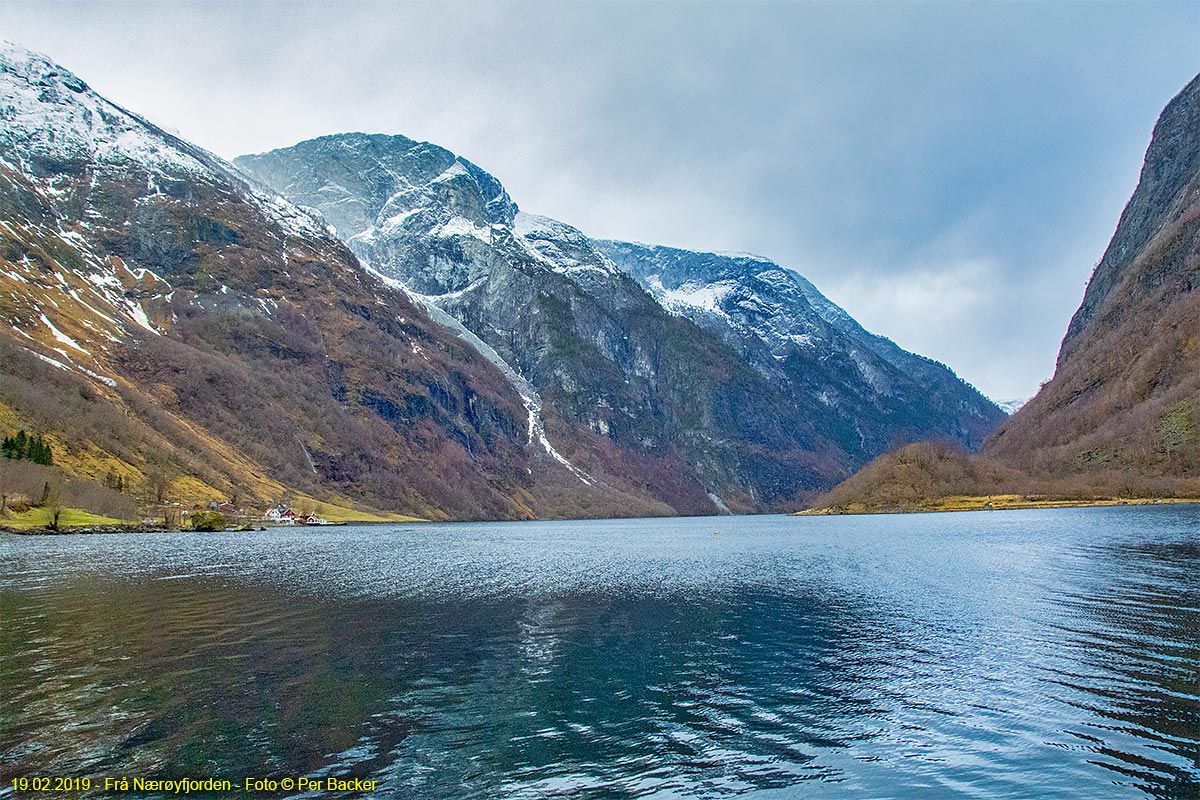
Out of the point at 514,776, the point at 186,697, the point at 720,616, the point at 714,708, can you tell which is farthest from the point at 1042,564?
the point at 186,697

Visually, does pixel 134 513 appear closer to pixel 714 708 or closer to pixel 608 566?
pixel 608 566

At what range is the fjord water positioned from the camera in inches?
907

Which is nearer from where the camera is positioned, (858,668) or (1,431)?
(858,668)

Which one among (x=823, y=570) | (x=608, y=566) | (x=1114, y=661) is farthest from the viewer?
(x=608, y=566)

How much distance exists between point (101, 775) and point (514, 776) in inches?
470

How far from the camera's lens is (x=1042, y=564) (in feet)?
252

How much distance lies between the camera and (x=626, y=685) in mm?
33750

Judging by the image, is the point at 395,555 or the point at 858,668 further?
the point at 395,555

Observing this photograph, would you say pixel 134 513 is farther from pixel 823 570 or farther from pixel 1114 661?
pixel 1114 661

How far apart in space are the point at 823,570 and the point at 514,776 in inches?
2603

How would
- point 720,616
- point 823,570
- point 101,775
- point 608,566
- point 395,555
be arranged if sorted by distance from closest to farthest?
point 101,775
point 720,616
point 823,570
point 608,566
point 395,555

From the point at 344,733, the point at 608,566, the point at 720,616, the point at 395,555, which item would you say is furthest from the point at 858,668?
the point at 395,555

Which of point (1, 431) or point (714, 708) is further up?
point (1, 431)

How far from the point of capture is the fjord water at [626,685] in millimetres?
23047
